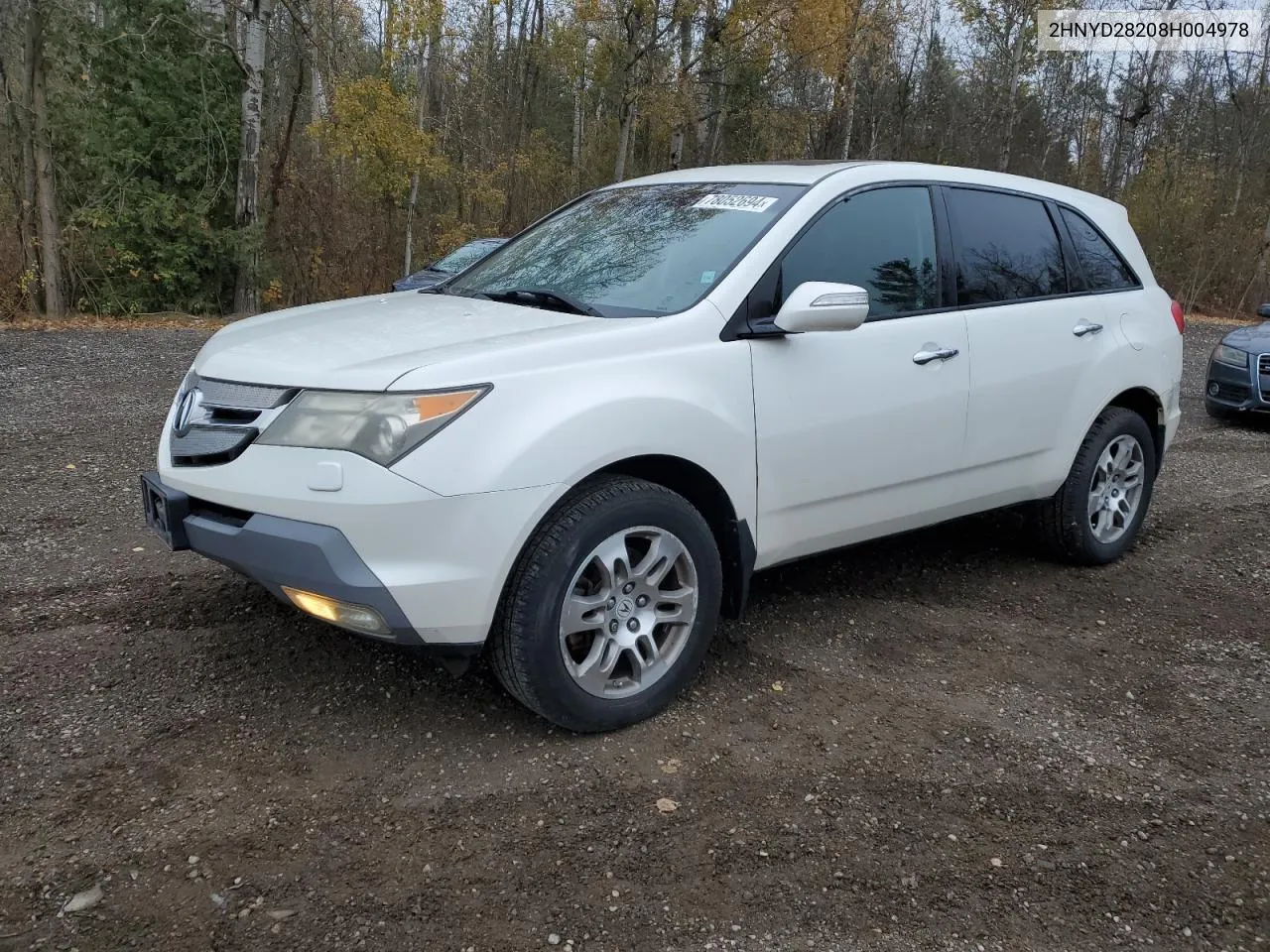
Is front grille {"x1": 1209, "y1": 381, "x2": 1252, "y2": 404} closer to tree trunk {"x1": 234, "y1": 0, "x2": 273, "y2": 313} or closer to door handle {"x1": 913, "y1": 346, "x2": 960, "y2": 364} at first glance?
door handle {"x1": 913, "y1": 346, "x2": 960, "y2": 364}

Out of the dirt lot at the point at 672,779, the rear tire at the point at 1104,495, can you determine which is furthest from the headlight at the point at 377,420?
the rear tire at the point at 1104,495

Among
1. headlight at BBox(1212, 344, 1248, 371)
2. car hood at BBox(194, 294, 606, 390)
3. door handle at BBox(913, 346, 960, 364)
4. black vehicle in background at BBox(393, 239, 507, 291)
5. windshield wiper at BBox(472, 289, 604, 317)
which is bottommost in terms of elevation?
headlight at BBox(1212, 344, 1248, 371)

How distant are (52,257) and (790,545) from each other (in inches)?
580

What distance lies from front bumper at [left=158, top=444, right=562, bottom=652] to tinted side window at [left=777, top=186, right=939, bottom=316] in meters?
1.40

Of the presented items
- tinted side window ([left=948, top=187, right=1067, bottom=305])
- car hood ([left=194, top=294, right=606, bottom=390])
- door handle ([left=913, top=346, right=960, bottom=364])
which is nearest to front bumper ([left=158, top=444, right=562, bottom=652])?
car hood ([left=194, top=294, right=606, bottom=390])

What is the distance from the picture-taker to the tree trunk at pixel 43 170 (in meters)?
14.1

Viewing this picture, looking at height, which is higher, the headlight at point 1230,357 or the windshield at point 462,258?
the windshield at point 462,258

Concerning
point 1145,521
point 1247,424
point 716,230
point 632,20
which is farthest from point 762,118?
point 716,230

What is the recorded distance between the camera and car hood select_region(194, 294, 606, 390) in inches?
114

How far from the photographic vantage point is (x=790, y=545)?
3633 mm

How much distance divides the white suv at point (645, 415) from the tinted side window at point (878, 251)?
12 millimetres

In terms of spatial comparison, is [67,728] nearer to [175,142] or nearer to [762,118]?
[175,142]

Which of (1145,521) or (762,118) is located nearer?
(1145,521)

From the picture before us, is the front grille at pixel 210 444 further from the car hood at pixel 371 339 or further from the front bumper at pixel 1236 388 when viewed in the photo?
the front bumper at pixel 1236 388
